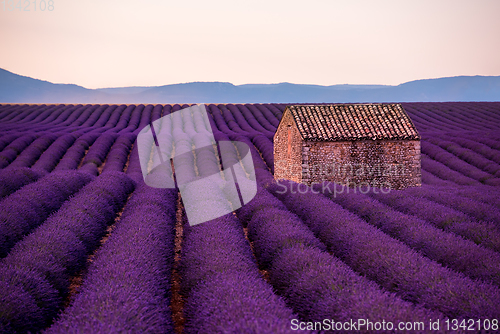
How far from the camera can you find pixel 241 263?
4586 mm

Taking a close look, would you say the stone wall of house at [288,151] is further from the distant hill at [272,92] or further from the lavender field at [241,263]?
the distant hill at [272,92]

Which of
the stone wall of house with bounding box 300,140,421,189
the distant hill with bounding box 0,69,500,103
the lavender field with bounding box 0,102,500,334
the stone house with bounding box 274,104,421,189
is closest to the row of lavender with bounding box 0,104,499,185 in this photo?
the stone wall of house with bounding box 300,140,421,189

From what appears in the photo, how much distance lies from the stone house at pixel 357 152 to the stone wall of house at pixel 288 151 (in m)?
0.04

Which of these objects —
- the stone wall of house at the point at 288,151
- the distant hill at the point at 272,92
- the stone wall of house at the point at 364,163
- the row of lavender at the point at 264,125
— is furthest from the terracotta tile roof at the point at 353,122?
the distant hill at the point at 272,92

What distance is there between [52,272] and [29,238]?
48.0 inches

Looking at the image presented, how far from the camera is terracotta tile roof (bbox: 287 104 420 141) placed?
13.7 m

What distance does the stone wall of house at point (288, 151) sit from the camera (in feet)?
45.5

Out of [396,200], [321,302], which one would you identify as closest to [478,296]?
[321,302]

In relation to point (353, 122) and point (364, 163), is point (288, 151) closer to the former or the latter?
point (353, 122)

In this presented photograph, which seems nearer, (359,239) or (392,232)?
(359,239)

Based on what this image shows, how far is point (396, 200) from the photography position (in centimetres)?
902

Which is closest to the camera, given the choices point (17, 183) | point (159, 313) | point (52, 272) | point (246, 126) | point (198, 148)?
point (159, 313)

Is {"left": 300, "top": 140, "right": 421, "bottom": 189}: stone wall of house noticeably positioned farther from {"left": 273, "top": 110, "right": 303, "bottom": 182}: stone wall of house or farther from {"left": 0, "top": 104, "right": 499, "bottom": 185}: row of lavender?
{"left": 0, "top": 104, "right": 499, "bottom": 185}: row of lavender

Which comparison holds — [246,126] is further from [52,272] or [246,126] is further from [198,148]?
[52,272]
